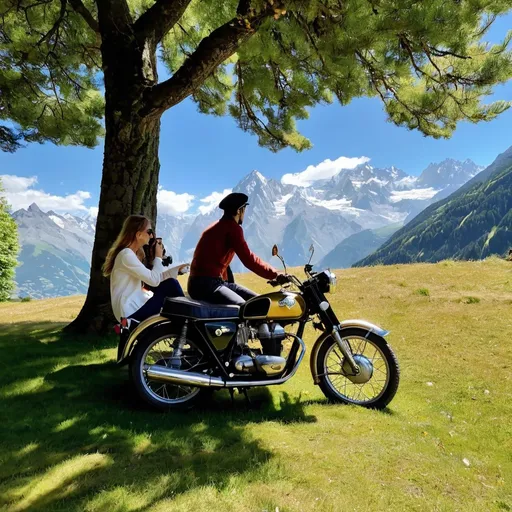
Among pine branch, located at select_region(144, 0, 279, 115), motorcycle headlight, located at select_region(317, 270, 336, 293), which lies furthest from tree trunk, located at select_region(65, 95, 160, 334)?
motorcycle headlight, located at select_region(317, 270, 336, 293)

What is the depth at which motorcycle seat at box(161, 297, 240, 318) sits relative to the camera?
471 centimetres

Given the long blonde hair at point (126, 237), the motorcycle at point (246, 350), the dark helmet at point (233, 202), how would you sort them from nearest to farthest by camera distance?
the motorcycle at point (246, 350) < the dark helmet at point (233, 202) < the long blonde hair at point (126, 237)

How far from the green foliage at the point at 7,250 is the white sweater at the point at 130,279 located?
132ft

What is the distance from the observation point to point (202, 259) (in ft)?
16.8

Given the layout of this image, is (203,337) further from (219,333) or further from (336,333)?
(336,333)

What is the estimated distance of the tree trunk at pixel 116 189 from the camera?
718cm

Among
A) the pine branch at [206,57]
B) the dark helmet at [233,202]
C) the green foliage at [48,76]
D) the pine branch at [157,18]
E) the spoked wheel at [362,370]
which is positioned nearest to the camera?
the spoked wheel at [362,370]

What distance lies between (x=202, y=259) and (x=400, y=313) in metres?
6.85

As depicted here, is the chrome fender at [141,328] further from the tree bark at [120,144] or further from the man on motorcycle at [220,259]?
the tree bark at [120,144]

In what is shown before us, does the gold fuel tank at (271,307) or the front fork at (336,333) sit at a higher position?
the gold fuel tank at (271,307)

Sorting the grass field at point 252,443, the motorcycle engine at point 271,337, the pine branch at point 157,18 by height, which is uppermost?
the pine branch at point 157,18

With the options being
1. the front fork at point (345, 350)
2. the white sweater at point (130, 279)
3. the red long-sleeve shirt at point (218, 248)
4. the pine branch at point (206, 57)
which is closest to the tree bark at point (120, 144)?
the pine branch at point (206, 57)

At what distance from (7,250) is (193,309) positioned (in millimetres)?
42673

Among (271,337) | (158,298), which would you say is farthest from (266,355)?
(158,298)
